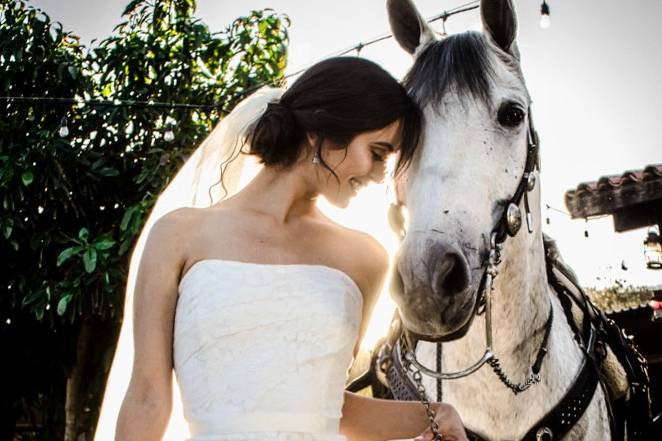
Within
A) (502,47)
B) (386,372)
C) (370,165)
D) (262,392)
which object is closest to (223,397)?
(262,392)

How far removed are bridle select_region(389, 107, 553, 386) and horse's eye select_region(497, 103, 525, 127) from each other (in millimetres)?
161

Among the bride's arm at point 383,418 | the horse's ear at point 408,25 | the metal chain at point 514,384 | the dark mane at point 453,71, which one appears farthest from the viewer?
the horse's ear at point 408,25

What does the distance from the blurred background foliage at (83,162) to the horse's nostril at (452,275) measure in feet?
10.9

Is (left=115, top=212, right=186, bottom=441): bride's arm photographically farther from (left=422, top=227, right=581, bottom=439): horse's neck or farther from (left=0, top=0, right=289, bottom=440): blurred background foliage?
(left=0, top=0, right=289, bottom=440): blurred background foliage

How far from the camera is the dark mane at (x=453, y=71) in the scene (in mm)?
2326

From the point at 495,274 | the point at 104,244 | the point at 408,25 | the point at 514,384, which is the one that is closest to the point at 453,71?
the point at 408,25

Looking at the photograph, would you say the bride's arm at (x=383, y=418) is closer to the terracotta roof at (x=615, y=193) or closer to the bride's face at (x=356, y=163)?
the bride's face at (x=356, y=163)

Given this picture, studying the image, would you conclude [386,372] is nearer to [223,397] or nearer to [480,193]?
[480,193]

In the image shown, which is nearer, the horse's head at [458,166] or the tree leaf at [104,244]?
the horse's head at [458,166]

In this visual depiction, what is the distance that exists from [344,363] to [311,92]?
2.38ft

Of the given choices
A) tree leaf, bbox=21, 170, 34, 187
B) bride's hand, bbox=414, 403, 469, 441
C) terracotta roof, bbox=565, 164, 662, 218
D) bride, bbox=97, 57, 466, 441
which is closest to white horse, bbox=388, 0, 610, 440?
bride, bbox=97, 57, 466, 441

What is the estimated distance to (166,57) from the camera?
5996mm

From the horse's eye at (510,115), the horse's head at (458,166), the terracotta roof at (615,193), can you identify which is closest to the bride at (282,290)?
the horse's head at (458,166)

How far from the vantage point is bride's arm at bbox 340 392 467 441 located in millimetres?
1733
